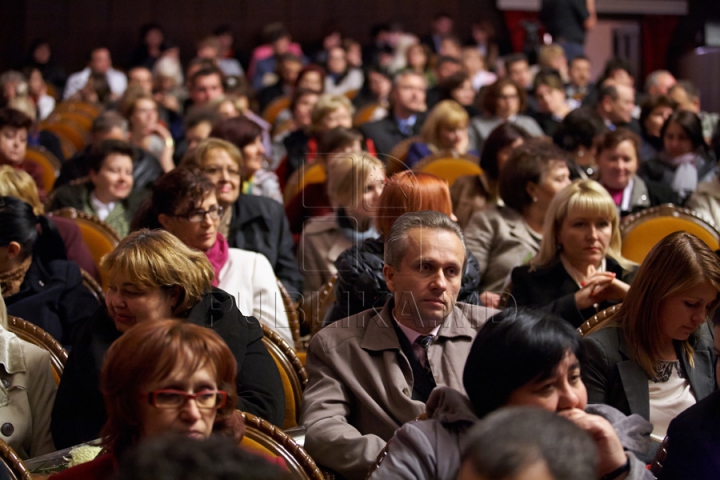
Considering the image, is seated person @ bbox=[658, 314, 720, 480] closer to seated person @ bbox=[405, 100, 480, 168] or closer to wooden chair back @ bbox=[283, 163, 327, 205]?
wooden chair back @ bbox=[283, 163, 327, 205]

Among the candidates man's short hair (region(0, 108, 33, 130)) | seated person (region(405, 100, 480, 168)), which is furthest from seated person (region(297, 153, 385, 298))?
man's short hair (region(0, 108, 33, 130))

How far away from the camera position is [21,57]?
11641 millimetres

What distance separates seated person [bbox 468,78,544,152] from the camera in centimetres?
605

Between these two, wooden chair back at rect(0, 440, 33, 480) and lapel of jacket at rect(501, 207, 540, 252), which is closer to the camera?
wooden chair back at rect(0, 440, 33, 480)

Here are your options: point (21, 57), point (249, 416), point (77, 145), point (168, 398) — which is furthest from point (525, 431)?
point (21, 57)

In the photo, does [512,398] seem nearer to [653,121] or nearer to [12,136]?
[12,136]

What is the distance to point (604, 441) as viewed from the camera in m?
1.59

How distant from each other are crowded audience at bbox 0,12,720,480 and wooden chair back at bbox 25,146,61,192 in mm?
18

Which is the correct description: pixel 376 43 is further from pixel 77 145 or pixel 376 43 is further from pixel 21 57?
pixel 77 145

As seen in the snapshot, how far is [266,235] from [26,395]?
1638 millimetres

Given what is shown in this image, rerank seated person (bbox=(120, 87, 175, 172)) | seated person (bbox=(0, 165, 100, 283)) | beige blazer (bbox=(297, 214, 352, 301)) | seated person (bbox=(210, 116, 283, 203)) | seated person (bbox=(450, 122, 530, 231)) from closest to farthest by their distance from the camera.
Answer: seated person (bbox=(0, 165, 100, 283)) < beige blazer (bbox=(297, 214, 352, 301)) < seated person (bbox=(450, 122, 530, 231)) < seated person (bbox=(210, 116, 283, 203)) < seated person (bbox=(120, 87, 175, 172))

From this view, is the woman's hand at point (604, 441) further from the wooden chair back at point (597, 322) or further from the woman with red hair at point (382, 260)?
the woman with red hair at point (382, 260)

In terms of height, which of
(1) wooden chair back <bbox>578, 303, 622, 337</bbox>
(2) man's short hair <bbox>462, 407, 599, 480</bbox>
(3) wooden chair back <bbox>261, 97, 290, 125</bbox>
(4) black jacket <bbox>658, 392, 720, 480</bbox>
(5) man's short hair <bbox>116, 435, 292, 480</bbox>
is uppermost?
(5) man's short hair <bbox>116, 435, 292, 480</bbox>

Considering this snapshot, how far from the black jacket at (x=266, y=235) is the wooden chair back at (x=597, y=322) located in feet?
5.10
